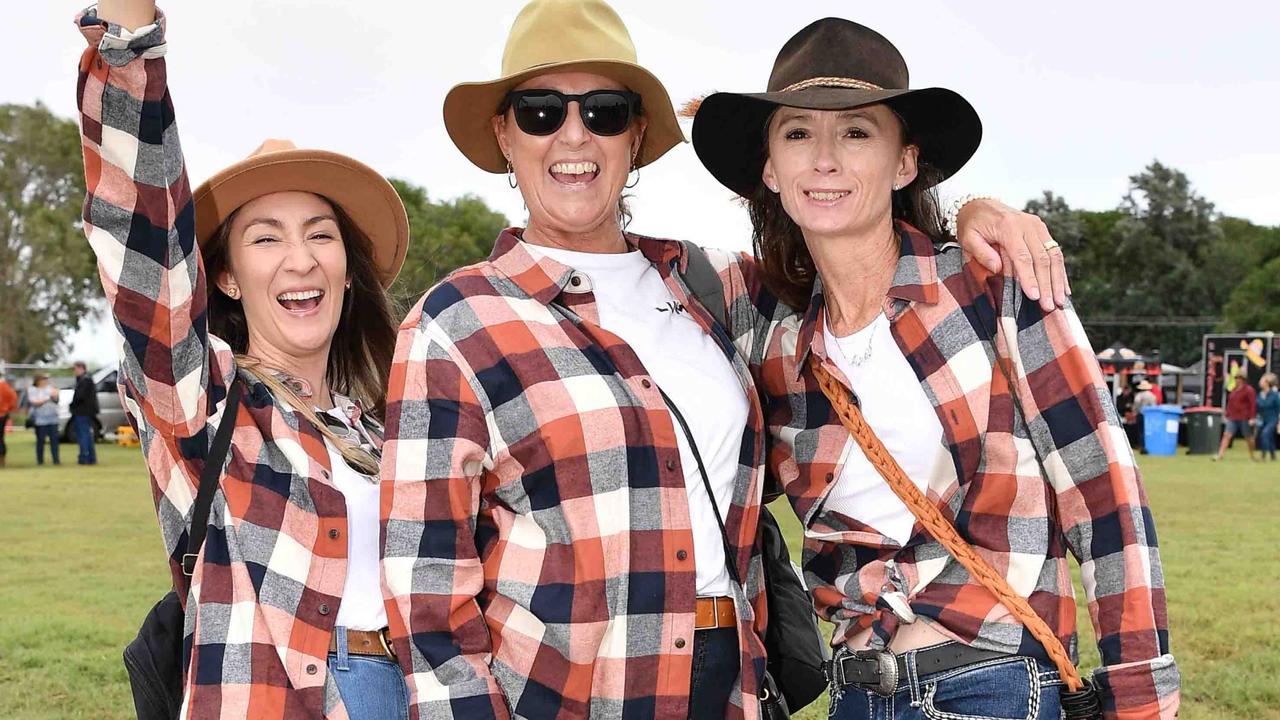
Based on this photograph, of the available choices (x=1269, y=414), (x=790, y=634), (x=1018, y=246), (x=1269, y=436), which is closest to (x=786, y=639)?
(x=790, y=634)

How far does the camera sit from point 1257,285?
2114 inches

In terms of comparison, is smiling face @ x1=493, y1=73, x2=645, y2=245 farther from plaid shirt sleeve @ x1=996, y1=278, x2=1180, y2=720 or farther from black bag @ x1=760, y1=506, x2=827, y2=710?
plaid shirt sleeve @ x1=996, y1=278, x2=1180, y2=720

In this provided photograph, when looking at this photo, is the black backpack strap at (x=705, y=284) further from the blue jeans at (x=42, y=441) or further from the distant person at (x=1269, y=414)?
the distant person at (x=1269, y=414)

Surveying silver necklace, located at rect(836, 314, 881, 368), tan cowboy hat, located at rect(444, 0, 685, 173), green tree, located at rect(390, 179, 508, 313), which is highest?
green tree, located at rect(390, 179, 508, 313)

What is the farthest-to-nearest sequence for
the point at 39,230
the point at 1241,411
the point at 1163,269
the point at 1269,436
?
1. the point at 1163,269
2. the point at 39,230
3. the point at 1241,411
4. the point at 1269,436

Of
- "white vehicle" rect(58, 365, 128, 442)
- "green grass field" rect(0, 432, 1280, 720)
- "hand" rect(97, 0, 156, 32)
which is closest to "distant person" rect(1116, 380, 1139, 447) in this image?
"green grass field" rect(0, 432, 1280, 720)

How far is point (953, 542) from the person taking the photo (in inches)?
102

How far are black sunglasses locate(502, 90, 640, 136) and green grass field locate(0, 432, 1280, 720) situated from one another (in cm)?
408

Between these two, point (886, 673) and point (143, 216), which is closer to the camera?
point (143, 216)

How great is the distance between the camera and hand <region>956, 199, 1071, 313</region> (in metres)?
2.60

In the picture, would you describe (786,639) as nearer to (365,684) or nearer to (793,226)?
(365,684)

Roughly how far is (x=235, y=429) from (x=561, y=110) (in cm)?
113

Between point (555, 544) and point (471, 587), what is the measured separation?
0.67 ft

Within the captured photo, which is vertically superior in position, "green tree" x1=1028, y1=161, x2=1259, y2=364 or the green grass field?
"green tree" x1=1028, y1=161, x2=1259, y2=364
